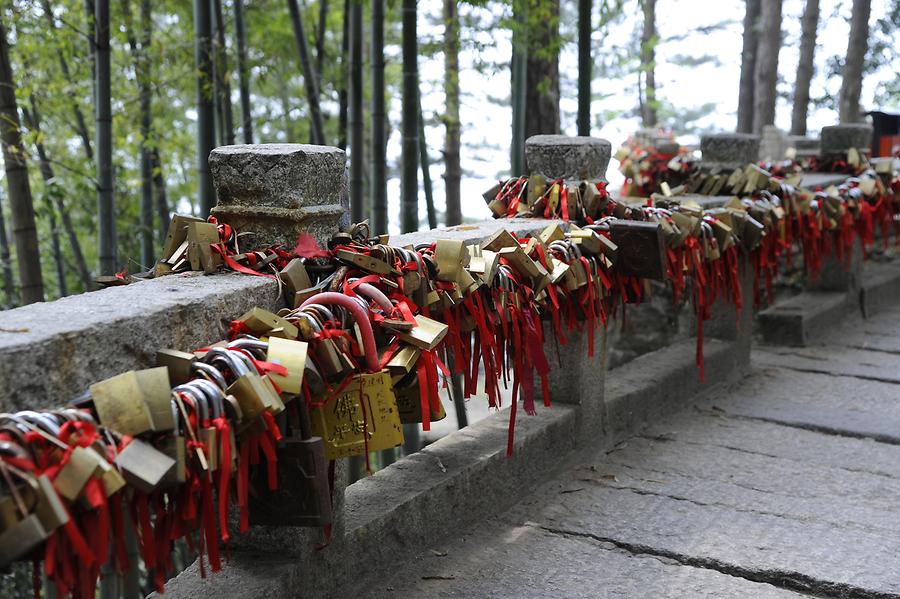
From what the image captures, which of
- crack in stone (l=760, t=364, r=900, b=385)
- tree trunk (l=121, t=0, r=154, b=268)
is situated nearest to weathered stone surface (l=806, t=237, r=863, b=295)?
crack in stone (l=760, t=364, r=900, b=385)

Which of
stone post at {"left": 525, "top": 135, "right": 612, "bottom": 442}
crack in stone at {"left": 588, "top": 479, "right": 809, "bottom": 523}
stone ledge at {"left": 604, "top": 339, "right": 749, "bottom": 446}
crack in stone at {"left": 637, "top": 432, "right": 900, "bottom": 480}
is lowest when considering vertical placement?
crack in stone at {"left": 637, "top": 432, "right": 900, "bottom": 480}

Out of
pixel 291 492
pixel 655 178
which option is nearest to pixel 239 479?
pixel 291 492

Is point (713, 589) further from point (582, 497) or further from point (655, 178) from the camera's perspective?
point (655, 178)

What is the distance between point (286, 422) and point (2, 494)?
0.75m

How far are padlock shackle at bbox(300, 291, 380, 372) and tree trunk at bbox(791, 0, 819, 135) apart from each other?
12163mm

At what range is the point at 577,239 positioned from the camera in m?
2.99

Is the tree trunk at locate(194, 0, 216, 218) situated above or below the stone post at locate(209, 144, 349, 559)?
above

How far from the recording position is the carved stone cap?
3568 millimetres

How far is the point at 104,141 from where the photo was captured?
15.1 ft

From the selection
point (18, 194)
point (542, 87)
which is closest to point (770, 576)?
point (18, 194)

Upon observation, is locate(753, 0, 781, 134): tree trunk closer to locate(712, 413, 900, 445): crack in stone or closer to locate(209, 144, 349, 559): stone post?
locate(712, 413, 900, 445): crack in stone

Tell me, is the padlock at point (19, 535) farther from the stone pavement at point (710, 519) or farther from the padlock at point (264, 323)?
the stone pavement at point (710, 519)

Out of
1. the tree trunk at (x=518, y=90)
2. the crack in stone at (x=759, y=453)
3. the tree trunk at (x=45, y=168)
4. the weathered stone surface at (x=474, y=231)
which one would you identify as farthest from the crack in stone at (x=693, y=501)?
the tree trunk at (x=45, y=168)

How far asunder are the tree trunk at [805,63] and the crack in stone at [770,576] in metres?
11.6
